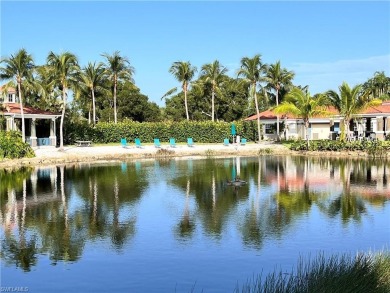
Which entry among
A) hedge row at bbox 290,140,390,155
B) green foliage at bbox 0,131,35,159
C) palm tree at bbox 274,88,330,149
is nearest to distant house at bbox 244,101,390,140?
hedge row at bbox 290,140,390,155

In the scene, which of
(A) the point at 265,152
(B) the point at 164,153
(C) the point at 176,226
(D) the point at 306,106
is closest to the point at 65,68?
(B) the point at 164,153

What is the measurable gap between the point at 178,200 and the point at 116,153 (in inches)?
813

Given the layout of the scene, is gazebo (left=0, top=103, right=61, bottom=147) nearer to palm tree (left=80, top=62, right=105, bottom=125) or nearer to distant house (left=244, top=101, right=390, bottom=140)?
palm tree (left=80, top=62, right=105, bottom=125)

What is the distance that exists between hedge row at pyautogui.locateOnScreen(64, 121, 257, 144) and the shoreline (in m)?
6.26

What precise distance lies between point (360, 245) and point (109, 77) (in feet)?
155

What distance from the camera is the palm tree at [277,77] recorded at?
167ft

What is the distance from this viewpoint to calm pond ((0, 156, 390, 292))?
10.5m

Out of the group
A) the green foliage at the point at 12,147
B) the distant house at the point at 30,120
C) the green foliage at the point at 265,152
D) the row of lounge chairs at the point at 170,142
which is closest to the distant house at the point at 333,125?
the green foliage at the point at 265,152

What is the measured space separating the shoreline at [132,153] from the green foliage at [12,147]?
0.85 meters

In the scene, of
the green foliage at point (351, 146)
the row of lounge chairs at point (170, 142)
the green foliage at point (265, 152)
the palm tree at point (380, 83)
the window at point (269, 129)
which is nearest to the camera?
the green foliage at point (351, 146)

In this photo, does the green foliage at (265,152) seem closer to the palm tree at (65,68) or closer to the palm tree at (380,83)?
the palm tree at (65,68)

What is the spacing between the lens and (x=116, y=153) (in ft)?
130

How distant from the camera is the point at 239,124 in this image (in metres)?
53.2

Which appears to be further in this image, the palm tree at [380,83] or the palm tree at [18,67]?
the palm tree at [380,83]
